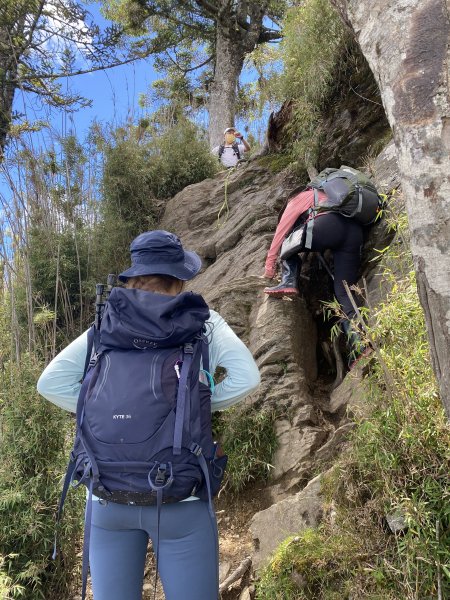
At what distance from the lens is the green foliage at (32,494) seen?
3.24 metres

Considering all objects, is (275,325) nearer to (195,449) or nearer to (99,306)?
(99,306)

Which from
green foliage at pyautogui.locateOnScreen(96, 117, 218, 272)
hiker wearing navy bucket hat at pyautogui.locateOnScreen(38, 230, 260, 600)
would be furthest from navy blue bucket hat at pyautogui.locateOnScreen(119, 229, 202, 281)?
green foliage at pyautogui.locateOnScreen(96, 117, 218, 272)

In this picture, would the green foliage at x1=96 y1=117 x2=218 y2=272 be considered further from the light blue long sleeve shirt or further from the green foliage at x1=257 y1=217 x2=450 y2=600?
the light blue long sleeve shirt

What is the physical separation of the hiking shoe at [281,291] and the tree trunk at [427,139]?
124 inches

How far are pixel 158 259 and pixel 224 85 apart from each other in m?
11.3

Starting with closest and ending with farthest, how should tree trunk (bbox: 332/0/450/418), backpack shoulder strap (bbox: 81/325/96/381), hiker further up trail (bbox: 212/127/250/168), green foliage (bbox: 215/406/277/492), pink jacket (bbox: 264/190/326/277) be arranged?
tree trunk (bbox: 332/0/450/418) < backpack shoulder strap (bbox: 81/325/96/381) < green foliage (bbox: 215/406/277/492) < pink jacket (bbox: 264/190/326/277) < hiker further up trail (bbox: 212/127/250/168)

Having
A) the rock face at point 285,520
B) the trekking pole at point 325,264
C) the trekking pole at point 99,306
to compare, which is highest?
the trekking pole at point 325,264

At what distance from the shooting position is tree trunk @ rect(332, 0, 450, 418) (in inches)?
63.4

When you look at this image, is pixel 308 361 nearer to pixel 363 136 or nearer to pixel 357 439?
pixel 357 439

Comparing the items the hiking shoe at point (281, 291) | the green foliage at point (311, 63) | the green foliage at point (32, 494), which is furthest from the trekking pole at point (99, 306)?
the green foliage at point (311, 63)

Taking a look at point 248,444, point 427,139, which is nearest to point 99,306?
point 427,139

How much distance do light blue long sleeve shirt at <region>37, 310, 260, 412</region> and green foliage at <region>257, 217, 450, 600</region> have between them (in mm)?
729

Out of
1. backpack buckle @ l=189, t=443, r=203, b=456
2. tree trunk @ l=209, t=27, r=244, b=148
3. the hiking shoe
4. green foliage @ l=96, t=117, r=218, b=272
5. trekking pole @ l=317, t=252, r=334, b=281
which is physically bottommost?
backpack buckle @ l=189, t=443, r=203, b=456

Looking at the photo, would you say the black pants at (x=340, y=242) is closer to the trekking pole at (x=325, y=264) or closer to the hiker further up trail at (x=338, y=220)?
the hiker further up trail at (x=338, y=220)
